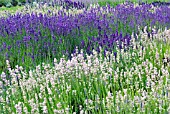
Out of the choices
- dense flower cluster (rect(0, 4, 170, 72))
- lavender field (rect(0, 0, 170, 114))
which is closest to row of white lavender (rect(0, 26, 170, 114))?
lavender field (rect(0, 0, 170, 114))

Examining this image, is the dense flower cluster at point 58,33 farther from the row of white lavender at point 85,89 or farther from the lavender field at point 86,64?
the row of white lavender at point 85,89

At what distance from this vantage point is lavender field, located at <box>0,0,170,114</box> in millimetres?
3666

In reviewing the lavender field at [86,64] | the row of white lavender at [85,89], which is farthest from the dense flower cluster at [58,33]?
the row of white lavender at [85,89]

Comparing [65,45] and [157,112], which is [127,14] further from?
[157,112]

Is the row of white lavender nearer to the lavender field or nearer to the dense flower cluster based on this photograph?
the lavender field

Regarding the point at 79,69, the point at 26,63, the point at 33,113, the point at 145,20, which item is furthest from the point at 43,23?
the point at 33,113

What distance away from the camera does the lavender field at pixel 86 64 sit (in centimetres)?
367

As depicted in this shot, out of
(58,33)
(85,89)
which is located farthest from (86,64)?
(58,33)

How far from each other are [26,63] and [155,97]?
2.72 m

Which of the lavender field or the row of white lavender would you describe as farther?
the lavender field

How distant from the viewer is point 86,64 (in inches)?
171

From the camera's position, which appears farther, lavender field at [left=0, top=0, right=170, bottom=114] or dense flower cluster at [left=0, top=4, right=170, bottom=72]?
dense flower cluster at [left=0, top=4, right=170, bottom=72]

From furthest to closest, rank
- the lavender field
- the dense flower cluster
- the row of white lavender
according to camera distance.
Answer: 1. the dense flower cluster
2. the lavender field
3. the row of white lavender

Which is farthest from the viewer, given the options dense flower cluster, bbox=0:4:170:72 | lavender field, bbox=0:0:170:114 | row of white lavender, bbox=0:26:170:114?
dense flower cluster, bbox=0:4:170:72
